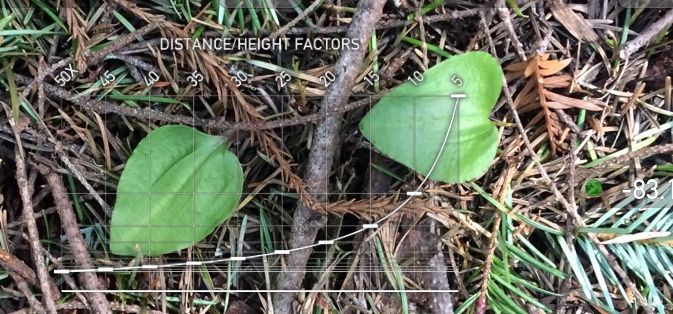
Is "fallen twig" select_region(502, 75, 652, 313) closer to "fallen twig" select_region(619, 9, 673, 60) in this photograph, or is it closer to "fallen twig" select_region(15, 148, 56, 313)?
"fallen twig" select_region(619, 9, 673, 60)

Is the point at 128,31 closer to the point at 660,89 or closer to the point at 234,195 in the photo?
the point at 234,195

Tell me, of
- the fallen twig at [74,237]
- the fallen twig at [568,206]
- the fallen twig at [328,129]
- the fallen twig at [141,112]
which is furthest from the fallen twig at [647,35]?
the fallen twig at [74,237]

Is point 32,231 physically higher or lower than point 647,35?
lower

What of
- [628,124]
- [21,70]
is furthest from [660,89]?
[21,70]

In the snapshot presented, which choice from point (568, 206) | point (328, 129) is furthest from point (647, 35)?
point (328, 129)

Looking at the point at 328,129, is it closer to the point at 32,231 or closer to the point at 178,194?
the point at 178,194

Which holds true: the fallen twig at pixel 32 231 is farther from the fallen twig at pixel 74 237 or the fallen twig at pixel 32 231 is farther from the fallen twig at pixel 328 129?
the fallen twig at pixel 328 129
